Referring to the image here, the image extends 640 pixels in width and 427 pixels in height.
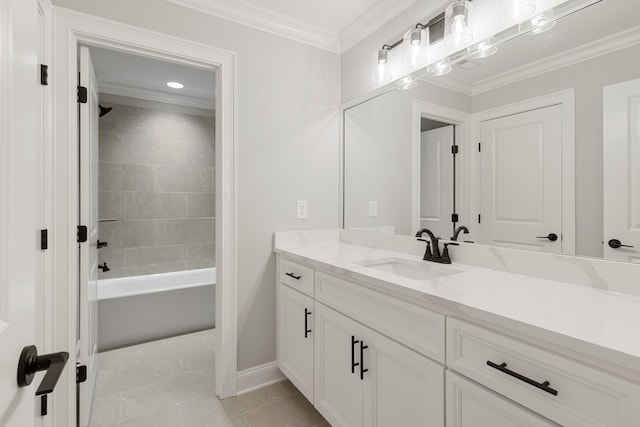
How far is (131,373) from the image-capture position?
7.30 ft

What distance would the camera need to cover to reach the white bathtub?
265cm

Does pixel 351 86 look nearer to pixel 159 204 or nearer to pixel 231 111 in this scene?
pixel 231 111

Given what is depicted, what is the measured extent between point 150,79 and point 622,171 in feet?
11.5

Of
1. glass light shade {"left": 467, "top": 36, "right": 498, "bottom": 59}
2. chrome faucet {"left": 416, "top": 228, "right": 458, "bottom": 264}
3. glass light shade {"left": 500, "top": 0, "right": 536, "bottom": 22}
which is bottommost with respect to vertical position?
chrome faucet {"left": 416, "top": 228, "right": 458, "bottom": 264}

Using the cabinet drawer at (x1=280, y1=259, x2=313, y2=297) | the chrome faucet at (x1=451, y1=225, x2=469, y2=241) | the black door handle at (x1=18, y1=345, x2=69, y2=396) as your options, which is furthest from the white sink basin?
the black door handle at (x1=18, y1=345, x2=69, y2=396)

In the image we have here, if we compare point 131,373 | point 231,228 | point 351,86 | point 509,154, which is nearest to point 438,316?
point 509,154

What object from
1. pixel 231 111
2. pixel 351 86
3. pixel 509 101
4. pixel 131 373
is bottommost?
pixel 131 373

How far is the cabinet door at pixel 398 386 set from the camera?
1021mm

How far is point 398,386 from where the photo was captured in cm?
116

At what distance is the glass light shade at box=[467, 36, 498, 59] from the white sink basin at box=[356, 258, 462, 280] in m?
1.00

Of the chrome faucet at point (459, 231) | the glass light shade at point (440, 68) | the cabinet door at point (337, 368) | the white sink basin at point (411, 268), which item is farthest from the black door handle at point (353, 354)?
the glass light shade at point (440, 68)

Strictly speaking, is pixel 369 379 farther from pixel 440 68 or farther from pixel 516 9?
pixel 516 9

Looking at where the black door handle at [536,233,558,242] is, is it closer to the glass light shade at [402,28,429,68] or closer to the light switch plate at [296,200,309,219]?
the glass light shade at [402,28,429,68]

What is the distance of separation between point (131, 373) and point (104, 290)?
45.1 inches
